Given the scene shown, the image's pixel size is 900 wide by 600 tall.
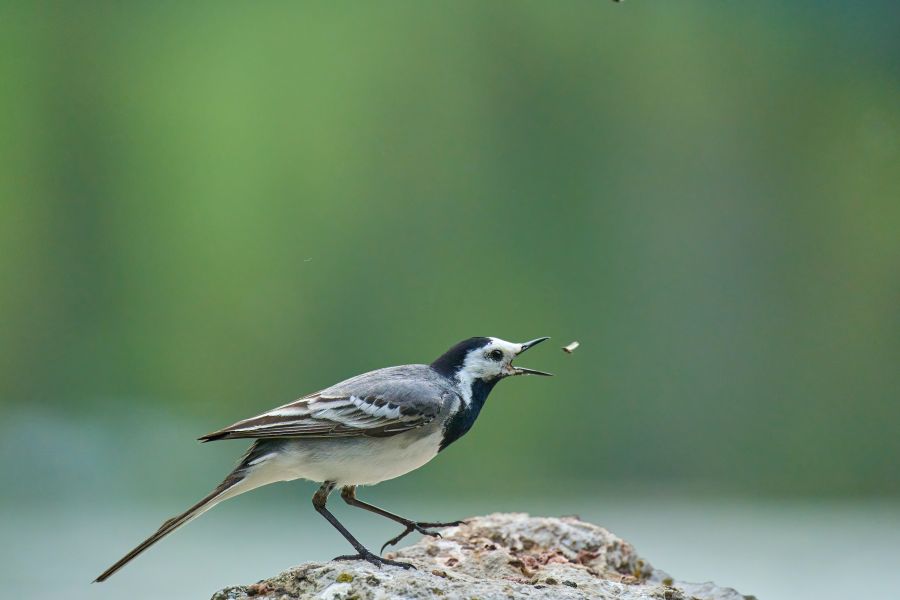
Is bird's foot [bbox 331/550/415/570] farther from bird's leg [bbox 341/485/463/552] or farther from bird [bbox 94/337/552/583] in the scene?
bird's leg [bbox 341/485/463/552]

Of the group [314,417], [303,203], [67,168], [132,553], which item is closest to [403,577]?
[314,417]

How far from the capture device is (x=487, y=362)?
3150mm

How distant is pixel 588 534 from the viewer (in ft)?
11.0

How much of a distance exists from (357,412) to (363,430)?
0.21 feet

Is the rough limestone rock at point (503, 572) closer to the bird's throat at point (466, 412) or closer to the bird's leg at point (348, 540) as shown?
the bird's leg at point (348, 540)

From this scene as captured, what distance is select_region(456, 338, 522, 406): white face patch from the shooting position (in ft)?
10.3

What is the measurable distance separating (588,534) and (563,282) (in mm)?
4210

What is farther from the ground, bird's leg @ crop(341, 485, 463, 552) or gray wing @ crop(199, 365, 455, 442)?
gray wing @ crop(199, 365, 455, 442)

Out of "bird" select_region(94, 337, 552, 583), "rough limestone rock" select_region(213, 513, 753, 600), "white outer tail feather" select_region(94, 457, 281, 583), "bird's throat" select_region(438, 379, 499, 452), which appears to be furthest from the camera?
"bird's throat" select_region(438, 379, 499, 452)

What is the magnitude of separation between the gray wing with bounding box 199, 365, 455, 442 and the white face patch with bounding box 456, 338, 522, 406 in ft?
0.21

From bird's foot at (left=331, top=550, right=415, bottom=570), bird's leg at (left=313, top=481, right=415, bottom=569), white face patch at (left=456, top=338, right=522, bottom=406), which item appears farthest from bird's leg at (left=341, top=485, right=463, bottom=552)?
white face patch at (left=456, top=338, right=522, bottom=406)

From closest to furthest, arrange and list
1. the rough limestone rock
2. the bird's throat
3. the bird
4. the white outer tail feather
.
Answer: the rough limestone rock < the white outer tail feather < the bird < the bird's throat

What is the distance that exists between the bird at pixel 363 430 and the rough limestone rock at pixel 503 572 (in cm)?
14

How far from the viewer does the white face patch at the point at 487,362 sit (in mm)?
3141
